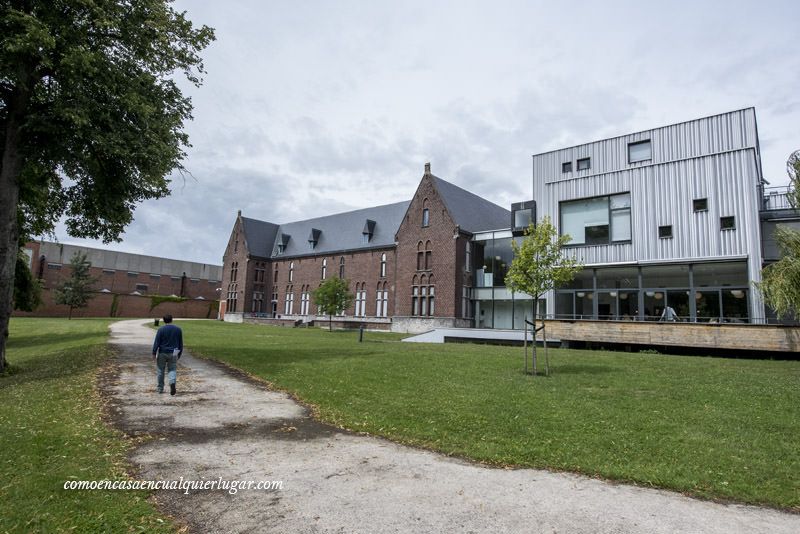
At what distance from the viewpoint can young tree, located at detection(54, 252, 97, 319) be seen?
53688 mm

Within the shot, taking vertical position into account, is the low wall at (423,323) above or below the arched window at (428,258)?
below

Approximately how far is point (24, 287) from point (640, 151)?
120 feet

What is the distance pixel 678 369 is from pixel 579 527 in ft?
42.9

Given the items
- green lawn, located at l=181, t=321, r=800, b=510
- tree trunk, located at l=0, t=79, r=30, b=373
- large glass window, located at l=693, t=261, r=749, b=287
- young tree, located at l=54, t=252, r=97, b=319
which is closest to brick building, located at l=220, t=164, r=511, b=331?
young tree, located at l=54, t=252, r=97, b=319

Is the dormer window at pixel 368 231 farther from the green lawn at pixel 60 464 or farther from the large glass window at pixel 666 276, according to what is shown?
the green lawn at pixel 60 464

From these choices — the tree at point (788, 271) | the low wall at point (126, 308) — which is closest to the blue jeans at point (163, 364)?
the tree at point (788, 271)

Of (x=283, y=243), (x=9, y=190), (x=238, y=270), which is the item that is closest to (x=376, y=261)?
(x=283, y=243)

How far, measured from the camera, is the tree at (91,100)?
1243cm

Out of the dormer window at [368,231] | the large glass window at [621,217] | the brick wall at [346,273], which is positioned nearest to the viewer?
the large glass window at [621,217]

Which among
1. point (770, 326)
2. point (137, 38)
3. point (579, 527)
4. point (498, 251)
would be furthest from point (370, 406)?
point (498, 251)

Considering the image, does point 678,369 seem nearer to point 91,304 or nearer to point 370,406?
point 370,406

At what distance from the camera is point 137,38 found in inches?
564

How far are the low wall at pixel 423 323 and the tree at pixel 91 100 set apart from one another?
2731cm

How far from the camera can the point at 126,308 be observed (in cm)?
6688
